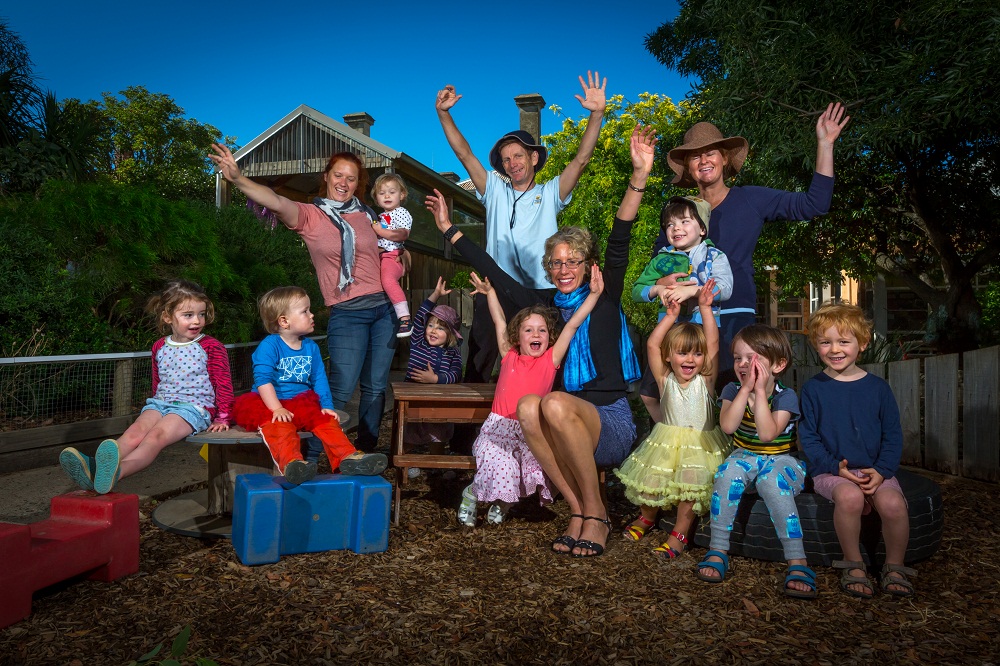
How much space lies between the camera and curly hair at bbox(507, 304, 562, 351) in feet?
12.2

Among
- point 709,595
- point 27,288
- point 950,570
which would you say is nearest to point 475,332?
point 709,595

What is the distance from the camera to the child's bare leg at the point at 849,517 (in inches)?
116

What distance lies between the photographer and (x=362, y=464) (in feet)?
11.2

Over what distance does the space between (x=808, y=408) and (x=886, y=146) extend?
3675 mm

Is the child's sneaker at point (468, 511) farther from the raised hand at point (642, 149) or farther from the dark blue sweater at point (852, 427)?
the raised hand at point (642, 149)

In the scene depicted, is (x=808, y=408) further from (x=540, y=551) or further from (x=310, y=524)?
(x=310, y=524)

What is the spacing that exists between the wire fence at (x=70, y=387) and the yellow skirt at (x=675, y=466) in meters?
3.70

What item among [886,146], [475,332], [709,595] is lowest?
[709,595]

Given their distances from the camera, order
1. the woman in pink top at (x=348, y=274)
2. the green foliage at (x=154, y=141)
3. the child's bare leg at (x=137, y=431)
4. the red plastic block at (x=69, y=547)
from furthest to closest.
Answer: the green foliage at (x=154, y=141) → the woman in pink top at (x=348, y=274) → the child's bare leg at (x=137, y=431) → the red plastic block at (x=69, y=547)

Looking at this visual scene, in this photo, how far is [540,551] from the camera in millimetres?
3426

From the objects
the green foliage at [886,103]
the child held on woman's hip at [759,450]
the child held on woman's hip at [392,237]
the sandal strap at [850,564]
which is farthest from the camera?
the green foliage at [886,103]

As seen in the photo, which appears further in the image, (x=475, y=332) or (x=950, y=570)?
(x=475, y=332)

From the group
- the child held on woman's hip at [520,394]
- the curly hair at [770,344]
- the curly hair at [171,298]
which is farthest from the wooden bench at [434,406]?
the curly hair at [770,344]

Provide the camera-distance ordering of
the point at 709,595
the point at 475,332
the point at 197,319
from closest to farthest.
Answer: the point at 709,595 < the point at 197,319 < the point at 475,332
